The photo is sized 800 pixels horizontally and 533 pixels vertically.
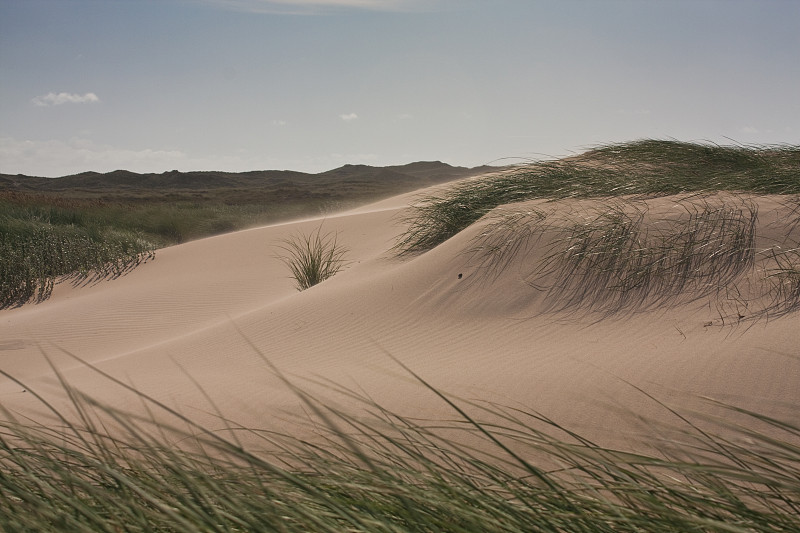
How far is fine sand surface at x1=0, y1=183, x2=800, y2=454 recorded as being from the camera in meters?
3.81

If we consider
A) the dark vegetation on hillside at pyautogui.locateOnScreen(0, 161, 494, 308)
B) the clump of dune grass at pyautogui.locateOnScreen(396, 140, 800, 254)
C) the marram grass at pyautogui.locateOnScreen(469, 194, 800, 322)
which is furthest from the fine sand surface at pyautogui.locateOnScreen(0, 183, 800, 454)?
the dark vegetation on hillside at pyautogui.locateOnScreen(0, 161, 494, 308)

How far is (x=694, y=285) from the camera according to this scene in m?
5.41

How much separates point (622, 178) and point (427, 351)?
344 centimetres

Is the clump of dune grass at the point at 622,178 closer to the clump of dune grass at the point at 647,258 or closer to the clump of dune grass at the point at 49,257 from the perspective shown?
the clump of dune grass at the point at 647,258

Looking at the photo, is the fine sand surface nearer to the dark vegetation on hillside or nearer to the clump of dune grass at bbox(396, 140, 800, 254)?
the clump of dune grass at bbox(396, 140, 800, 254)

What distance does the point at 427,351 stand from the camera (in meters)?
5.66

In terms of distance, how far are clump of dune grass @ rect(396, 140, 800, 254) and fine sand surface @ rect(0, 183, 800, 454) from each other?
0.59 metres

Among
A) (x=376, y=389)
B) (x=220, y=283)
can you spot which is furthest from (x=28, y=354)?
(x=376, y=389)

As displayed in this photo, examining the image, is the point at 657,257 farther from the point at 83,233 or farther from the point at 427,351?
the point at 83,233

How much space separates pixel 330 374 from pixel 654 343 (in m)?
2.32

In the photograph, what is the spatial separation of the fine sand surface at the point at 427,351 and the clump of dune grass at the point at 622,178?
23.2 inches

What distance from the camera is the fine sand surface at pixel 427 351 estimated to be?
3.81 metres

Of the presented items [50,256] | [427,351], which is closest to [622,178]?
[427,351]

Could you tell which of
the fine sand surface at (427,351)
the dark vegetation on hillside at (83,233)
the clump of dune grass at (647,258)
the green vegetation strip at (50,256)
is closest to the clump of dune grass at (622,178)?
the fine sand surface at (427,351)
